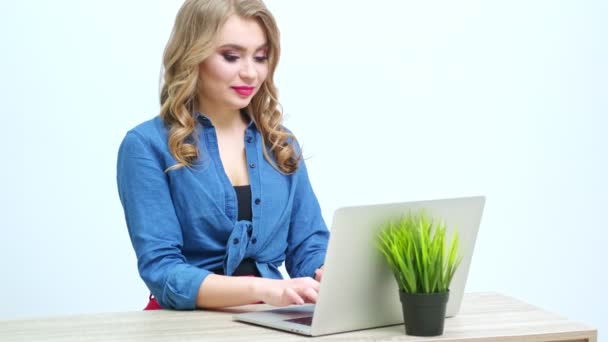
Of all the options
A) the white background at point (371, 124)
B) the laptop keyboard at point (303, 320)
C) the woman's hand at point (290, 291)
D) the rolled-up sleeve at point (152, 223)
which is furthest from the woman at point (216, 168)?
the white background at point (371, 124)

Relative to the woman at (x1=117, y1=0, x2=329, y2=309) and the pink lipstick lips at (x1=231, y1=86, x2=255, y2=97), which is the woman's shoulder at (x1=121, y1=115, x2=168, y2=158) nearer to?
the woman at (x1=117, y1=0, x2=329, y2=309)

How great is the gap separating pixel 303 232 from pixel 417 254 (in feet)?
2.65

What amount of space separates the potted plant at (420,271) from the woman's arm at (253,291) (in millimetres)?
240

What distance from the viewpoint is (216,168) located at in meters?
2.60

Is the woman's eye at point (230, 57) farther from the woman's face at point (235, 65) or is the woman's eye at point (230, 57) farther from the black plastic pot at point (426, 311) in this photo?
the black plastic pot at point (426, 311)

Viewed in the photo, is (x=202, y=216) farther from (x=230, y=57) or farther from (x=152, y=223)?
(x=230, y=57)

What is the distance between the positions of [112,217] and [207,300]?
59.6 inches

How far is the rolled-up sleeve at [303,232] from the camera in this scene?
2.75 m

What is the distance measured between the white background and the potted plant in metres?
1.92

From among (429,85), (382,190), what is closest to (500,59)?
(429,85)

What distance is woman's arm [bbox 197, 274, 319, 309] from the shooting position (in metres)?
2.20

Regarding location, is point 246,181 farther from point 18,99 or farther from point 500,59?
point 500,59

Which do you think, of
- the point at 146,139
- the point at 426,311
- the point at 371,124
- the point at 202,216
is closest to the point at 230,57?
the point at 146,139

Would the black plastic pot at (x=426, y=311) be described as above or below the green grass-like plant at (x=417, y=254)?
below
